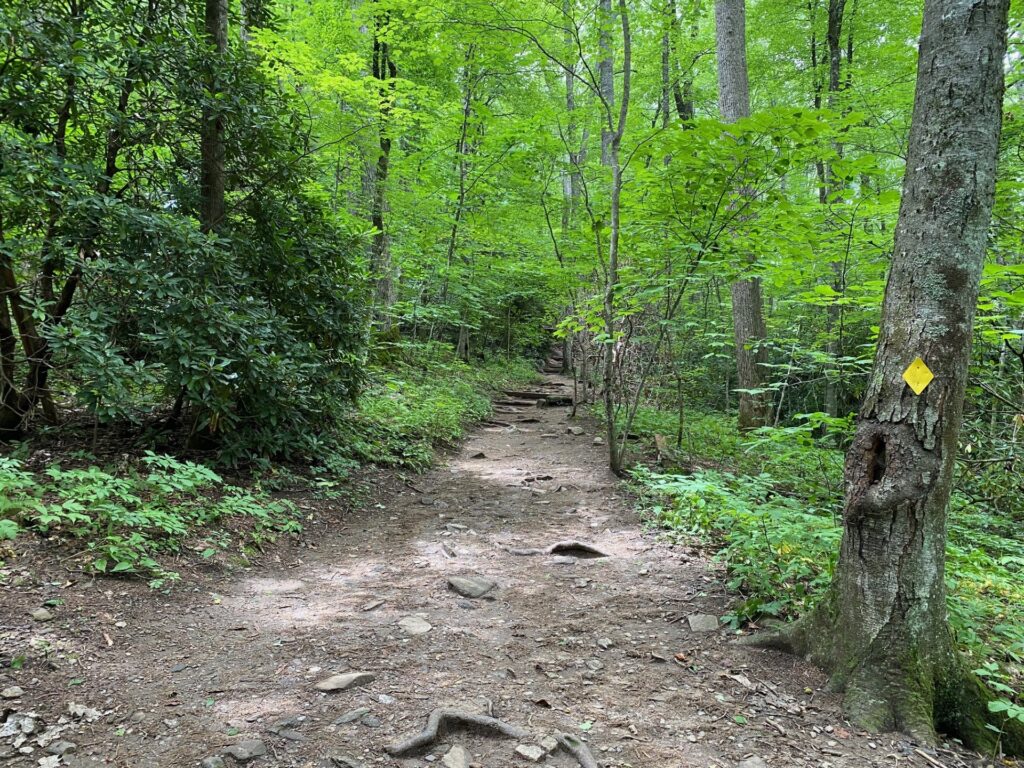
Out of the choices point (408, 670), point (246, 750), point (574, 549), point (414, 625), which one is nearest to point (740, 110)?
point (574, 549)

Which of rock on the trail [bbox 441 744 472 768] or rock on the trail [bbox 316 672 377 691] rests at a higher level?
rock on the trail [bbox 441 744 472 768]

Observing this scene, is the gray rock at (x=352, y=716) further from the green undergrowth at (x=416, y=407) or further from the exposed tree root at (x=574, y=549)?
the green undergrowth at (x=416, y=407)

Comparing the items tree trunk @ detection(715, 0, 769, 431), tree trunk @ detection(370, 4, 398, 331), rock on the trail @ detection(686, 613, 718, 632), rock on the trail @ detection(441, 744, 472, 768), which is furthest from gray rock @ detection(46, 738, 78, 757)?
tree trunk @ detection(370, 4, 398, 331)

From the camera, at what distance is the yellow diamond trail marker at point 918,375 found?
95.6 inches

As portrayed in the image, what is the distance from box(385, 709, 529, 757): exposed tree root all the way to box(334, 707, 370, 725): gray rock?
0.91ft

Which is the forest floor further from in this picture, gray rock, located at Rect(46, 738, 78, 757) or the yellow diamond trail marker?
the yellow diamond trail marker

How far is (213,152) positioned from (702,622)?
643 cm

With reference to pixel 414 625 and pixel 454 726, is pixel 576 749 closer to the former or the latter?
pixel 454 726

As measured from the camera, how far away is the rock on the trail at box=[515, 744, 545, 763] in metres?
2.28

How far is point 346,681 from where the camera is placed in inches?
108

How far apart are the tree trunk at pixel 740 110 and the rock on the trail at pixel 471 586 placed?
228 inches

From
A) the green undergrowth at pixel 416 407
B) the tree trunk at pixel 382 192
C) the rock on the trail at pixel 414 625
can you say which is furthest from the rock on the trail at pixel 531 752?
the tree trunk at pixel 382 192

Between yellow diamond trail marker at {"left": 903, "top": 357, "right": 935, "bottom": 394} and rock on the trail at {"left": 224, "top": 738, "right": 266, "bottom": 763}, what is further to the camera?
yellow diamond trail marker at {"left": 903, "top": 357, "right": 935, "bottom": 394}

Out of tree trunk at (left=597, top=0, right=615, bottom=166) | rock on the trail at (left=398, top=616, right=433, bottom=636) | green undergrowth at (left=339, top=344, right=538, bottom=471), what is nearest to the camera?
rock on the trail at (left=398, top=616, right=433, bottom=636)
